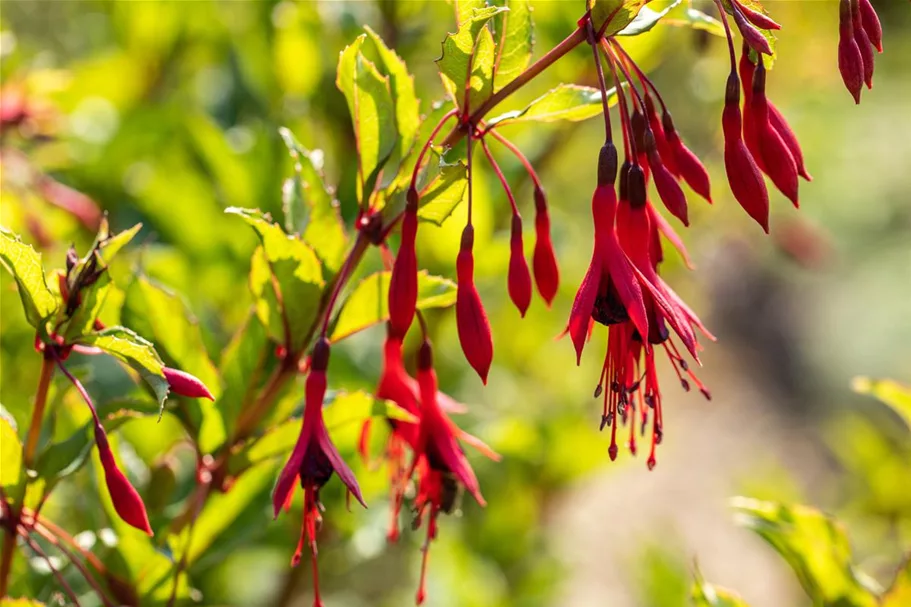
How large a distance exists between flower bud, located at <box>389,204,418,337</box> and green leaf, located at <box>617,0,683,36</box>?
25 centimetres

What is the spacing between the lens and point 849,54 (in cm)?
95

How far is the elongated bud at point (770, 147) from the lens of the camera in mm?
956

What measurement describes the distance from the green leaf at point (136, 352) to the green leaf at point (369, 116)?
11.8 inches

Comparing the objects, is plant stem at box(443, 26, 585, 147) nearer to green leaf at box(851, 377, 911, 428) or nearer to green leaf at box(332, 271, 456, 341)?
green leaf at box(332, 271, 456, 341)

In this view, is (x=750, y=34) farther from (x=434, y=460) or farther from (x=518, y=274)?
(x=434, y=460)

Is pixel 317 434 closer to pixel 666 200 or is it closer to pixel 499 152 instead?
pixel 666 200

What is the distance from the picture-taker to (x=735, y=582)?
5691 mm

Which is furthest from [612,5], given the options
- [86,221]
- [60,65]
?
[60,65]

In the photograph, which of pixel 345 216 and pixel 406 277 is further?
pixel 345 216

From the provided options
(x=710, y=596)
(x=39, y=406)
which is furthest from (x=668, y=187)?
(x=39, y=406)

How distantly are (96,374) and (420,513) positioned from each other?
89 centimetres

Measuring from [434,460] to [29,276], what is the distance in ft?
1.47

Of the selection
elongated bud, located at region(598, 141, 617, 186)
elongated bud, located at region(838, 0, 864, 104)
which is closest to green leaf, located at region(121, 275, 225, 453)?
elongated bud, located at region(598, 141, 617, 186)

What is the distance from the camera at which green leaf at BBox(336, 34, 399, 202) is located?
1.05m
